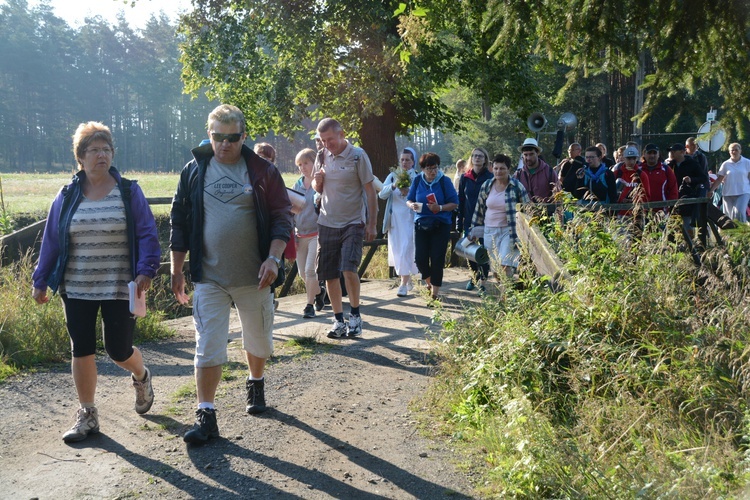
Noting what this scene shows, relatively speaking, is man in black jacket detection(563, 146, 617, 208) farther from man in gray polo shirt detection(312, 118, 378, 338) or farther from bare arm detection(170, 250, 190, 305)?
bare arm detection(170, 250, 190, 305)

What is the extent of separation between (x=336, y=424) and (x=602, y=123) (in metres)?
40.2

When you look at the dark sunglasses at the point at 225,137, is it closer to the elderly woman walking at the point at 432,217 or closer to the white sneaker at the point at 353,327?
the white sneaker at the point at 353,327

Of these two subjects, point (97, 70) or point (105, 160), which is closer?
point (105, 160)

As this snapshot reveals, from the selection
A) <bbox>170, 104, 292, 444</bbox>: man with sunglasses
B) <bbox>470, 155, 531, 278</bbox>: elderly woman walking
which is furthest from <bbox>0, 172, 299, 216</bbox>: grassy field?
<bbox>170, 104, 292, 444</bbox>: man with sunglasses

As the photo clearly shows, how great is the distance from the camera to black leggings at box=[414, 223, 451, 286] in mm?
11164

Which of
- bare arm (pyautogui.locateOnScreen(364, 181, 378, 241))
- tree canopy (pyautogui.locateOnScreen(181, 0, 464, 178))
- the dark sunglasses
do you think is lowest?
bare arm (pyautogui.locateOnScreen(364, 181, 378, 241))

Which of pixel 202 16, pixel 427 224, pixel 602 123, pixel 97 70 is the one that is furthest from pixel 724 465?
A: pixel 97 70

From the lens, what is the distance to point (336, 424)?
5.93 meters

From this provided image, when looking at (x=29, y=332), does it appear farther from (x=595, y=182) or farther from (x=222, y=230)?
(x=595, y=182)

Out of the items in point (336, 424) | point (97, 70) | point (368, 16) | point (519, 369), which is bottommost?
point (336, 424)

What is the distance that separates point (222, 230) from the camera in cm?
559

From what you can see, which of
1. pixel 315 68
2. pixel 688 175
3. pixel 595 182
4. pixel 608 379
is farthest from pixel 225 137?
pixel 315 68

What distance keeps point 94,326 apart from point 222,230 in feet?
3.40

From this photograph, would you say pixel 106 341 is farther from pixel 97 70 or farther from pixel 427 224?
pixel 97 70
